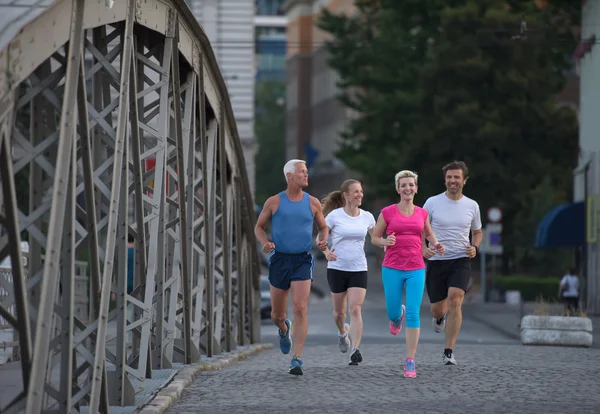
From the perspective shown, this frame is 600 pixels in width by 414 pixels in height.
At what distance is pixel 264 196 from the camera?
135375 millimetres

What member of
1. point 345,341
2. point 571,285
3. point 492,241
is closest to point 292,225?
point 345,341

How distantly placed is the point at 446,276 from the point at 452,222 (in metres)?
0.49

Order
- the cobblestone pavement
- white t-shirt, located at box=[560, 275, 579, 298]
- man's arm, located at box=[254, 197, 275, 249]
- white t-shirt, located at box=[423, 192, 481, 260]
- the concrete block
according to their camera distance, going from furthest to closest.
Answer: white t-shirt, located at box=[560, 275, 579, 298]
the concrete block
white t-shirt, located at box=[423, 192, 481, 260]
man's arm, located at box=[254, 197, 275, 249]
the cobblestone pavement

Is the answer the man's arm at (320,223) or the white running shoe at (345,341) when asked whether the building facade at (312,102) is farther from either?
the man's arm at (320,223)

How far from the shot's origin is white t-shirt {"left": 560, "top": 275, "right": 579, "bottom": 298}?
41500 millimetres

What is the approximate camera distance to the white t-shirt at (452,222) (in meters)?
14.8

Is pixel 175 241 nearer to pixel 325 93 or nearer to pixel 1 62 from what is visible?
pixel 1 62

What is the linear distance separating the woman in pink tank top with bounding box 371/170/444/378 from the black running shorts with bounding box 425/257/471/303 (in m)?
0.44

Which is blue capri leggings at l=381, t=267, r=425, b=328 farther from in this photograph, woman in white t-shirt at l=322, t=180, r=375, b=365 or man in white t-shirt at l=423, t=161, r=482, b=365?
woman in white t-shirt at l=322, t=180, r=375, b=365

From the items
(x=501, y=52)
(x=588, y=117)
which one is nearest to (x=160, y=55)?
(x=588, y=117)

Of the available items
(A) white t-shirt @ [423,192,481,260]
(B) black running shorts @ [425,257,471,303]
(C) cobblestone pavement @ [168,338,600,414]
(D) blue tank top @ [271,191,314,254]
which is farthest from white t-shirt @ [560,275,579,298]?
(D) blue tank top @ [271,191,314,254]

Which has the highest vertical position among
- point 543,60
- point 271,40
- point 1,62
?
point 271,40

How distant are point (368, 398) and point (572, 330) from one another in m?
13.8

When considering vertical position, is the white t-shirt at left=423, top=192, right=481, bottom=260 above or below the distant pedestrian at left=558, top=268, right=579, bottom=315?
above
